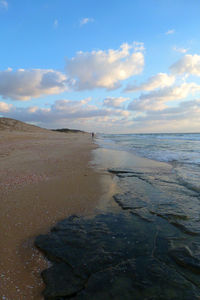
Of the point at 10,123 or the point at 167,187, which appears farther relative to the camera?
the point at 10,123

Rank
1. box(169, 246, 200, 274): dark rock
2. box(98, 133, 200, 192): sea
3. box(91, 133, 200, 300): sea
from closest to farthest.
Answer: box(91, 133, 200, 300): sea → box(169, 246, 200, 274): dark rock → box(98, 133, 200, 192): sea

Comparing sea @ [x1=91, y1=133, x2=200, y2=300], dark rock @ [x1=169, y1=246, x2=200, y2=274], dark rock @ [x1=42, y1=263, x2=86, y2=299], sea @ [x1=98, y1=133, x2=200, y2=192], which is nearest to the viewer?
dark rock @ [x1=42, y1=263, x2=86, y2=299]

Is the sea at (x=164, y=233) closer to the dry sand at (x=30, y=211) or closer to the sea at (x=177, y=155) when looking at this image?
the dry sand at (x=30, y=211)

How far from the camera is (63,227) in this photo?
2.88 meters

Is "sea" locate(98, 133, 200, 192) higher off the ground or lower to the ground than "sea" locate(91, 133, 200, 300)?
higher

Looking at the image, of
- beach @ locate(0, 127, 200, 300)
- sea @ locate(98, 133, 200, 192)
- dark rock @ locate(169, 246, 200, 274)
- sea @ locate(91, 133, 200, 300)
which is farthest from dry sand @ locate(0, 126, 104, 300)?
sea @ locate(98, 133, 200, 192)

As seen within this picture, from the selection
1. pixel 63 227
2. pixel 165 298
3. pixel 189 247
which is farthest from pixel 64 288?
pixel 189 247

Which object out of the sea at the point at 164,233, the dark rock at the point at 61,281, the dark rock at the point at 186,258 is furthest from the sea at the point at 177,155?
the dark rock at the point at 61,281

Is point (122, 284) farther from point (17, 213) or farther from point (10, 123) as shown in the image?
point (10, 123)

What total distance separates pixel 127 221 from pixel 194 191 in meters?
2.92

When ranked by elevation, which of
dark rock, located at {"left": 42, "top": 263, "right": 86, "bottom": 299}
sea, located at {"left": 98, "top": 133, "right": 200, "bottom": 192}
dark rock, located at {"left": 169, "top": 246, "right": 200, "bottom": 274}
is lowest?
dark rock, located at {"left": 42, "top": 263, "right": 86, "bottom": 299}

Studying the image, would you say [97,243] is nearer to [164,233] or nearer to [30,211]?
[164,233]

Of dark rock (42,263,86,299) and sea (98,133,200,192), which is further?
sea (98,133,200,192)

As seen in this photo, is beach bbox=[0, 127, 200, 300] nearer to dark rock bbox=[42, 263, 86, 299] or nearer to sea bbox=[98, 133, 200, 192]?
dark rock bbox=[42, 263, 86, 299]
